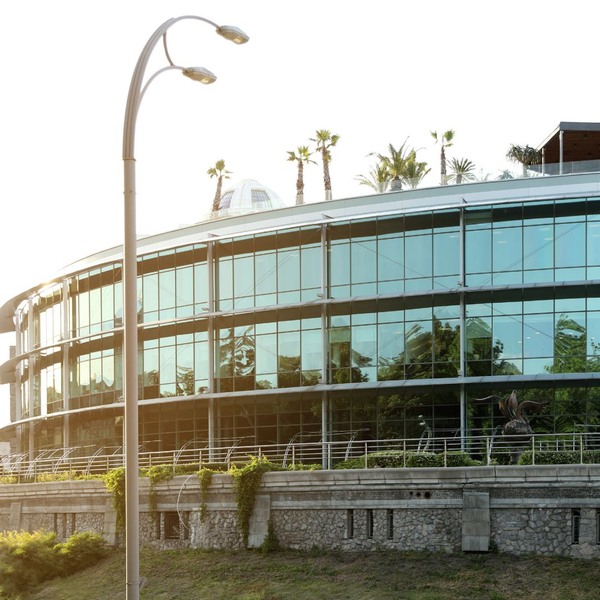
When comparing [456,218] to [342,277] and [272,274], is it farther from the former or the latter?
[272,274]

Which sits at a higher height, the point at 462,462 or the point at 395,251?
the point at 395,251

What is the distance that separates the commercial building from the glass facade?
0.06 m

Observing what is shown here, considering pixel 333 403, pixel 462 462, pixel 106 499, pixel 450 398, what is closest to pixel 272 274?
pixel 333 403

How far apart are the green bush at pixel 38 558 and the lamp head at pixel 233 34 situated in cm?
2466

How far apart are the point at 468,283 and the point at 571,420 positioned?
6.56m

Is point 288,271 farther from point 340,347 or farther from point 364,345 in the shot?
point 364,345

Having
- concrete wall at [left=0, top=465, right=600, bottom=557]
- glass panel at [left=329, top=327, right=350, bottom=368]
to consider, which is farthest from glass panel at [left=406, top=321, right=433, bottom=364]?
concrete wall at [left=0, top=465, right=600, bottom=557]

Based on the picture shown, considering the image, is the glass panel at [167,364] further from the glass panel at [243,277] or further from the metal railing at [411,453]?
the glass panel at [243,277]

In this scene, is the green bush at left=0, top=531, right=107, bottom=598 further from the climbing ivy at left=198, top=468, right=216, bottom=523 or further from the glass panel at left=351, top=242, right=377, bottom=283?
the glass panel at left=351, top=242, right=377, bottom=283

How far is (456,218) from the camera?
139 ft

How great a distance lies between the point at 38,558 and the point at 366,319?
16127mm

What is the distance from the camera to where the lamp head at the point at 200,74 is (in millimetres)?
14797

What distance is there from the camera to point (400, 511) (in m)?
30.9

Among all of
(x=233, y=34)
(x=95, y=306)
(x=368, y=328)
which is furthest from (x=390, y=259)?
(x=233, y=34)
